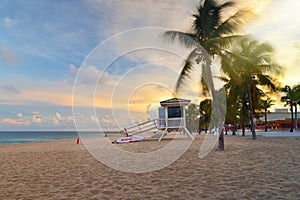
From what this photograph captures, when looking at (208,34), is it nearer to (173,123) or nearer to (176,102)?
(176,102)

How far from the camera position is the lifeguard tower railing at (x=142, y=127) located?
2336 centimetres

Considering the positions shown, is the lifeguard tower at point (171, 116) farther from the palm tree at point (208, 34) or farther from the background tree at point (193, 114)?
the background tree at point (193, 114)

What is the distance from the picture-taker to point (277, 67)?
875 inches

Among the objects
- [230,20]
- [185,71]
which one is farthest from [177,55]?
[230,20]

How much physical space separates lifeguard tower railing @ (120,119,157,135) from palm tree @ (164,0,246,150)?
9.88 m

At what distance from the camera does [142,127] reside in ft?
80.8

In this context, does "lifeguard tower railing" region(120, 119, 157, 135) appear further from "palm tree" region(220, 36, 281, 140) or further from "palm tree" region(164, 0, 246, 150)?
"palm tree" region(164, 0, 246, 150)

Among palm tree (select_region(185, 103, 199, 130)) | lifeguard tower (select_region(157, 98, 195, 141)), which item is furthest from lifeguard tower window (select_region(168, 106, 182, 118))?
palm tree (select_region(185, 103, 199, 130))

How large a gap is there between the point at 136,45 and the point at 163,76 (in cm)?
497

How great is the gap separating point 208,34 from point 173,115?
10027 millimetres

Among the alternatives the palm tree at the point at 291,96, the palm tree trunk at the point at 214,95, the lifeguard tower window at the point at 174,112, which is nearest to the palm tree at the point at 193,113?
the palm tree at the point at 291,96

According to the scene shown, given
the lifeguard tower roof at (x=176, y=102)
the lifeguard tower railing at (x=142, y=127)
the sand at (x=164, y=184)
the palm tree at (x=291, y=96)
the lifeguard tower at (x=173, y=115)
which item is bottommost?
the sand at (x=164, y=184)

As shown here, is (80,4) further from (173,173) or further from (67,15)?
(173,173)

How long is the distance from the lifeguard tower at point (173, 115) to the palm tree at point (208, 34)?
7829mm
